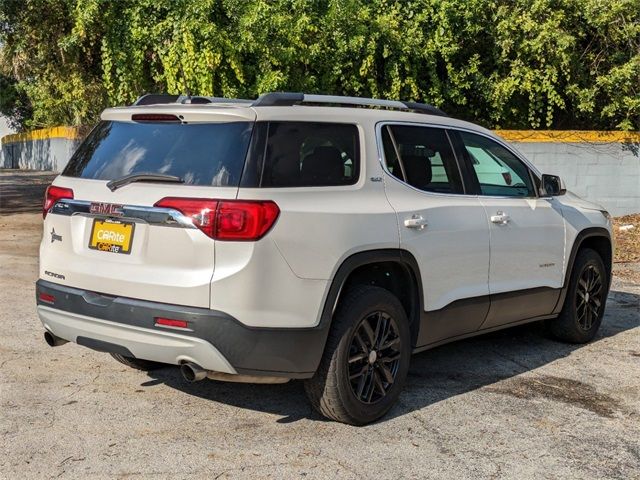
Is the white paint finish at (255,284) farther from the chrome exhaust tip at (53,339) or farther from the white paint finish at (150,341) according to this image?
the chrome exhaust tip at (53,339)

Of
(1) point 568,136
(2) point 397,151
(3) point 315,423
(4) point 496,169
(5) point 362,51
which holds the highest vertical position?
(5) point 362,51

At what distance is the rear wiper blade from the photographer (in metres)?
4.33

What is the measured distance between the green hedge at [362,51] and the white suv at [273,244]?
7.26m

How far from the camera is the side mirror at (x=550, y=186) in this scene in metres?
6.27

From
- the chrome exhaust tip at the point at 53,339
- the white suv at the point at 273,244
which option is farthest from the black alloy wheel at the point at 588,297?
the chrome exhaust tip at the point at 53,339

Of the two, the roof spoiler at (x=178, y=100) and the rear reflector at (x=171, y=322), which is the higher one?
the roof spoiler at (x=178, y=100)

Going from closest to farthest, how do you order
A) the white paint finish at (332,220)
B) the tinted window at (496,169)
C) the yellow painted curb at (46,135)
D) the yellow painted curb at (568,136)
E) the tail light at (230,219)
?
the tail light at (230,219)
the white paint finish at (332,220)
the tinted window at (496,169)
the yellow painted curb at (568,136)
the yellow painted curb at (46,135)

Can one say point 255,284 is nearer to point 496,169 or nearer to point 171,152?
point 171,152

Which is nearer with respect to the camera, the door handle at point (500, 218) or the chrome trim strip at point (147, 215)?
the chrome trim strip at point (147, 215)

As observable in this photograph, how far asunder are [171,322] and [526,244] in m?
2.88

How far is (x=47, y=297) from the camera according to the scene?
4.77 metres

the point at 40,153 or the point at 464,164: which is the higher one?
the point at 464,164

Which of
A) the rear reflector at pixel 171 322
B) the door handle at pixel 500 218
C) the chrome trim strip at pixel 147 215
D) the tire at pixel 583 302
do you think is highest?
the chrome trim strip at pixel 147 215

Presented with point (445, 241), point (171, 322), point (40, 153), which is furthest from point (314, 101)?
point (40, 153)
